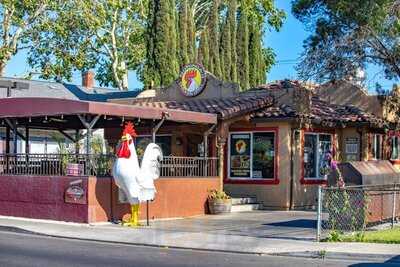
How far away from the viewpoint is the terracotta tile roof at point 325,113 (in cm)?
2453

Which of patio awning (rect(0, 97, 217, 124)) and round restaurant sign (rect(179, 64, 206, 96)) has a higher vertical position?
round restaurant sign (rect(179, 64, 206, 96))

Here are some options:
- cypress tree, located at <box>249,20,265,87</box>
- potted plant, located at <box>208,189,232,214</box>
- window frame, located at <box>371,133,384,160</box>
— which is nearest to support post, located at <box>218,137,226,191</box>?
potted plant, located at <box>208,189,232,214</box>

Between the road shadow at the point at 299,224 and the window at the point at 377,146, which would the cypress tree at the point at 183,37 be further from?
the road shadow at the point at 299,224

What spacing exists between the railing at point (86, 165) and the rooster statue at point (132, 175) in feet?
3.37

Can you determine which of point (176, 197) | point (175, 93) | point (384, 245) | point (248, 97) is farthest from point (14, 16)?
point (384, 245)

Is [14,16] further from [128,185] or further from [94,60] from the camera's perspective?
[128,185]

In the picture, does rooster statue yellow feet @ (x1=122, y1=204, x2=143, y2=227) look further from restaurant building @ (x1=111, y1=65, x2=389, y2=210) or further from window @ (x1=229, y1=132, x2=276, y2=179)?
window @ (x1=229, y1=132, x2=276, y2=179)

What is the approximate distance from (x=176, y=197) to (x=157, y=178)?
5.85ft

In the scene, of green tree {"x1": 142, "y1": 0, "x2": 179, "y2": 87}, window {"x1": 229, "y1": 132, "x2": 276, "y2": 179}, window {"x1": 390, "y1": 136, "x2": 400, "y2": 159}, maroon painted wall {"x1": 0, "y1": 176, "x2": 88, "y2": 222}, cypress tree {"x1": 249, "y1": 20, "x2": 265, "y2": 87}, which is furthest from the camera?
cypress tree {"x1": 249, "y1": 20, "x2": 265, "y2": 87}

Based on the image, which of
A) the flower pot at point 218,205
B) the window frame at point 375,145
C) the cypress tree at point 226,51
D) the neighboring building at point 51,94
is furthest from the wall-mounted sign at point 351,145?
the neighboring building at point 51,94

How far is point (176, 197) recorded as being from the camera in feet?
70.1

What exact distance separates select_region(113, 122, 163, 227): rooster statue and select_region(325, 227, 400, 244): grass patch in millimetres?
5606

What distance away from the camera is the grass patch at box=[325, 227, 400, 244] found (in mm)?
14680

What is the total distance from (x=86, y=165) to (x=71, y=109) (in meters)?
1.68
